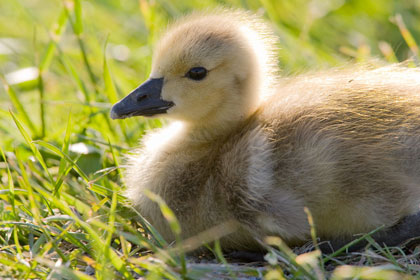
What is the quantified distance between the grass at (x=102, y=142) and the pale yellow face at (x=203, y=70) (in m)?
0.35

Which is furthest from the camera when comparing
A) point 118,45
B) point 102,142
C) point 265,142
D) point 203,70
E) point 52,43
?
point 118,45

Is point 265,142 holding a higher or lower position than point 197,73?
lower

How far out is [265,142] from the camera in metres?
2.21

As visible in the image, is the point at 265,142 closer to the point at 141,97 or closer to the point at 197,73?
the point at 197,73

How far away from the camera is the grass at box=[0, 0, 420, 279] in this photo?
6.44ft

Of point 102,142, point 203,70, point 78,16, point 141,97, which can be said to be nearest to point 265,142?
point 203,70

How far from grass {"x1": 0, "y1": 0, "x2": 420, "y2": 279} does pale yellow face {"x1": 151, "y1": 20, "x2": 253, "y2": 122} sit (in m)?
0.35

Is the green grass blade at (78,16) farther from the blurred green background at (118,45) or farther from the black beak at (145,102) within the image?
the black beak at (145,102)

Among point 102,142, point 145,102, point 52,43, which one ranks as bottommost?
point 102,142

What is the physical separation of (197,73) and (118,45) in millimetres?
2100

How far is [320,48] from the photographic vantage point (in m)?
4.01

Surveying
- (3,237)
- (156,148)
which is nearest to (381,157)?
(156,148)

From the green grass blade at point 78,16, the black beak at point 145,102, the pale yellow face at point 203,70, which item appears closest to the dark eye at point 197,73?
the pale yellow face at point 203,70

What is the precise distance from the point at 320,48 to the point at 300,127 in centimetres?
192
